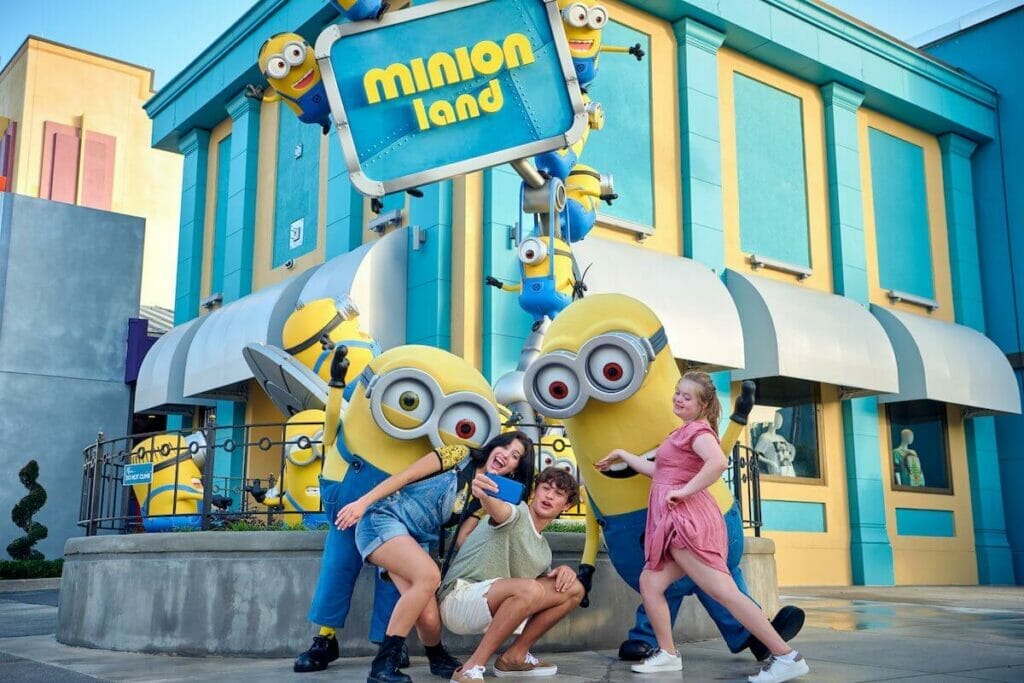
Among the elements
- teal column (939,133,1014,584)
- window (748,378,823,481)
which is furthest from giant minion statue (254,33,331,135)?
teal column (939,133,1014,584)

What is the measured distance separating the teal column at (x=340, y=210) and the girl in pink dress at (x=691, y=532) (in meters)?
8.66

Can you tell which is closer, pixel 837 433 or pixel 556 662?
pixel 556 662

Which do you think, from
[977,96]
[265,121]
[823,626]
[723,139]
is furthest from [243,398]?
[977,96]

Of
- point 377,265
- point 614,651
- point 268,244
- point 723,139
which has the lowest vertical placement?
point 614,651

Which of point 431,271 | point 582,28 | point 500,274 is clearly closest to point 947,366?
point 500,274

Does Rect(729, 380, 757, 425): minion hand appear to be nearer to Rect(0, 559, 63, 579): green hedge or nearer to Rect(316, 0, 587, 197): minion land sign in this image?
Rect(316, 0, 587, 197): minion land sign

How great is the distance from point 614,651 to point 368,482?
6.88 ft

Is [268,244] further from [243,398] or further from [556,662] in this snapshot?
[556,662]

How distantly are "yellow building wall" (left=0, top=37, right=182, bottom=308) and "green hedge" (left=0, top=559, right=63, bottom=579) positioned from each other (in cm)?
1558

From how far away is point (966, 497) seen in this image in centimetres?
1605

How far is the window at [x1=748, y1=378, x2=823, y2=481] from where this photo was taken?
1415cm

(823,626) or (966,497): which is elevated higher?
(966,497)

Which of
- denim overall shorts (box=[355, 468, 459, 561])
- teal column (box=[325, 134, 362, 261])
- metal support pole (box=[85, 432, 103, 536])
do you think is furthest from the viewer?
teal column (box=[325, 134, 362, 261])

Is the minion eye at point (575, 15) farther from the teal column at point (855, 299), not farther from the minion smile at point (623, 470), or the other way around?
the teal column at point (855, 299)
